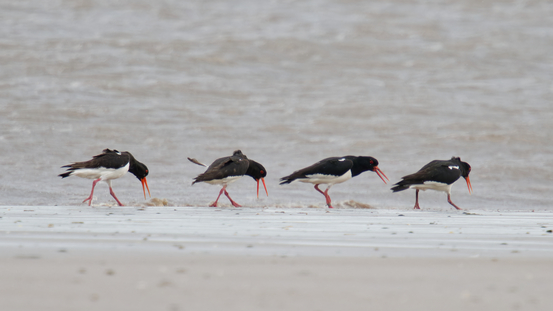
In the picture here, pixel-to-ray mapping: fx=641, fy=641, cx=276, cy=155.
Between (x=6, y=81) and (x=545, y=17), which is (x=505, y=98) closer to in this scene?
(x=545, y=17)

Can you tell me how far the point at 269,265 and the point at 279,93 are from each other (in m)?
14.3

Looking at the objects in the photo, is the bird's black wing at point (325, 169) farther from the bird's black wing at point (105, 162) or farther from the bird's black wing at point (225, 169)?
the bird's black wing at point (105, 162)

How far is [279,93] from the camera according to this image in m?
17.4

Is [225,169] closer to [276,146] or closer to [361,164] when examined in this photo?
[361,164]

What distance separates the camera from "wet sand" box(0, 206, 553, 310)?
2.58 m

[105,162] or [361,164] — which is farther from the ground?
[105,162]

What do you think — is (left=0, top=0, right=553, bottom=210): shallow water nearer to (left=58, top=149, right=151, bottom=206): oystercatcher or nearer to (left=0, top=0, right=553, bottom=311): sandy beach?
(left=0, top=0, right=553, bottom=311): sandy beach

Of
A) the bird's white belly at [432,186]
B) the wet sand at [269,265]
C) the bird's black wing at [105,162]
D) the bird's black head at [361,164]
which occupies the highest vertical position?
the wet sand at [269,265]

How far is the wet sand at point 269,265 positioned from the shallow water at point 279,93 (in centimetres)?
413

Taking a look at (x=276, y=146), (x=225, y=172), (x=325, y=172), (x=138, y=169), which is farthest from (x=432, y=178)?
(x=276, y=146)

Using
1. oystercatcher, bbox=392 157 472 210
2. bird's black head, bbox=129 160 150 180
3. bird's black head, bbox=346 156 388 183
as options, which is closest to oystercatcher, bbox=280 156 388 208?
bird's black head, bbox=346 156 388 183

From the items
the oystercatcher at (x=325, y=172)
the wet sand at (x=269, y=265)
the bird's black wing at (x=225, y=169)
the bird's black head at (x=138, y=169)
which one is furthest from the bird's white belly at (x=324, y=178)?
the wet sand at (x=269, y=265)

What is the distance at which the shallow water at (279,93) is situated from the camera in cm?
1115

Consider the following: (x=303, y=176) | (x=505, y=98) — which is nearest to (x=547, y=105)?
(x=505, y=98)
